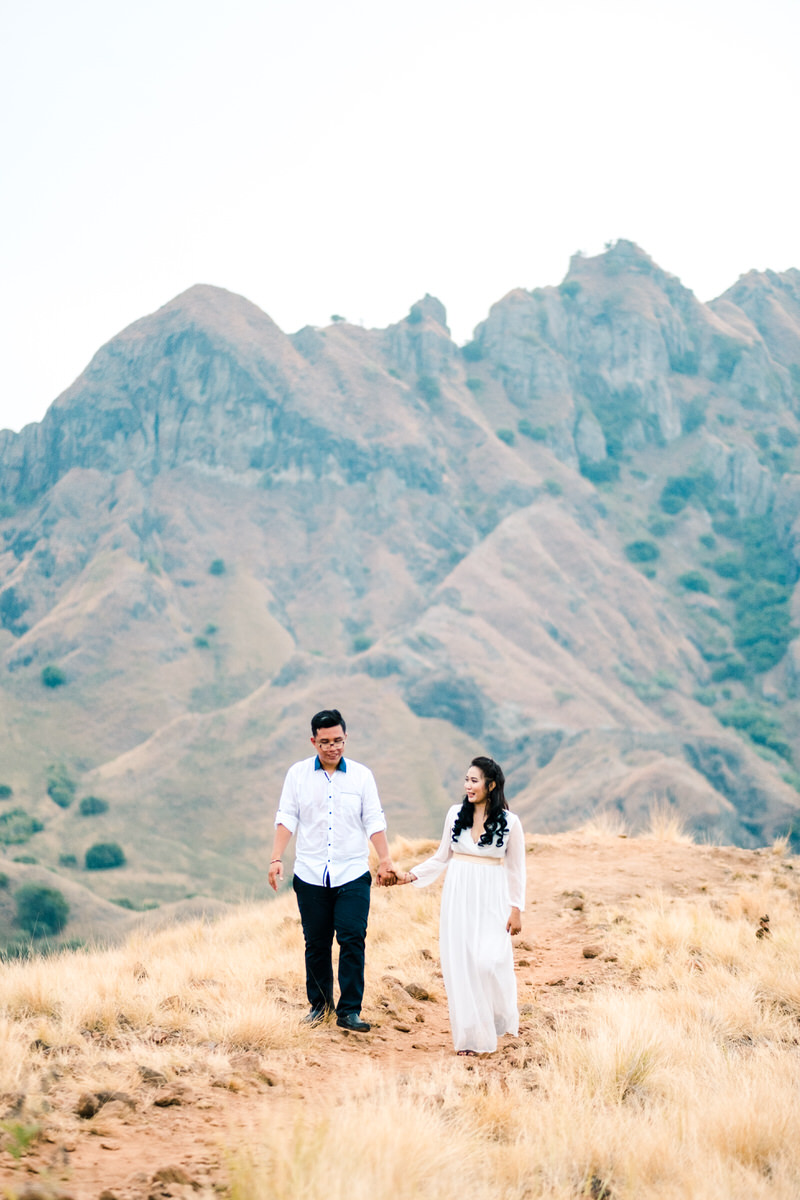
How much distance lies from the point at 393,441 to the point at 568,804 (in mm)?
59870

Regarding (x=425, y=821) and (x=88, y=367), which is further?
(x=88, y=367)

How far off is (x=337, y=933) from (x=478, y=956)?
862mm

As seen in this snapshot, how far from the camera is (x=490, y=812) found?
574cm

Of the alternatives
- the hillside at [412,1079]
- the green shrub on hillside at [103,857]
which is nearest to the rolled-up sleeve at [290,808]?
the hillside at [412,1079]

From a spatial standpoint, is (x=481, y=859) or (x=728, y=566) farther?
(x=728, y=566)

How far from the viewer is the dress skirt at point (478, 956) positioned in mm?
5605

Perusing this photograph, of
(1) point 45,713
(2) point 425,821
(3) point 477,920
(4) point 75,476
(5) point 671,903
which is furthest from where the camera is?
(4) point 75,476

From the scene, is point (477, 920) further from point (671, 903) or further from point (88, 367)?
point (88, 367)

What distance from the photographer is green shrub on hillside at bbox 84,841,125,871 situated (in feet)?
184

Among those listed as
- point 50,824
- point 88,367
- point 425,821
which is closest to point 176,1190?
point 425,821

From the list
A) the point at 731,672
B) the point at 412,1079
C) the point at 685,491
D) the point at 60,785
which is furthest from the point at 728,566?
the point at 412,1079

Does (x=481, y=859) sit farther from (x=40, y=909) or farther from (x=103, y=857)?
(x=103, y=857)

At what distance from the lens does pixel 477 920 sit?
18.7ft

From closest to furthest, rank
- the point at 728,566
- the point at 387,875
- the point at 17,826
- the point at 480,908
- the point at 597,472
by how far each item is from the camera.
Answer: the point at 480,908 < the point at 387,875 < the point at 17,826 < the point at 728,566 < the point at 597,472
